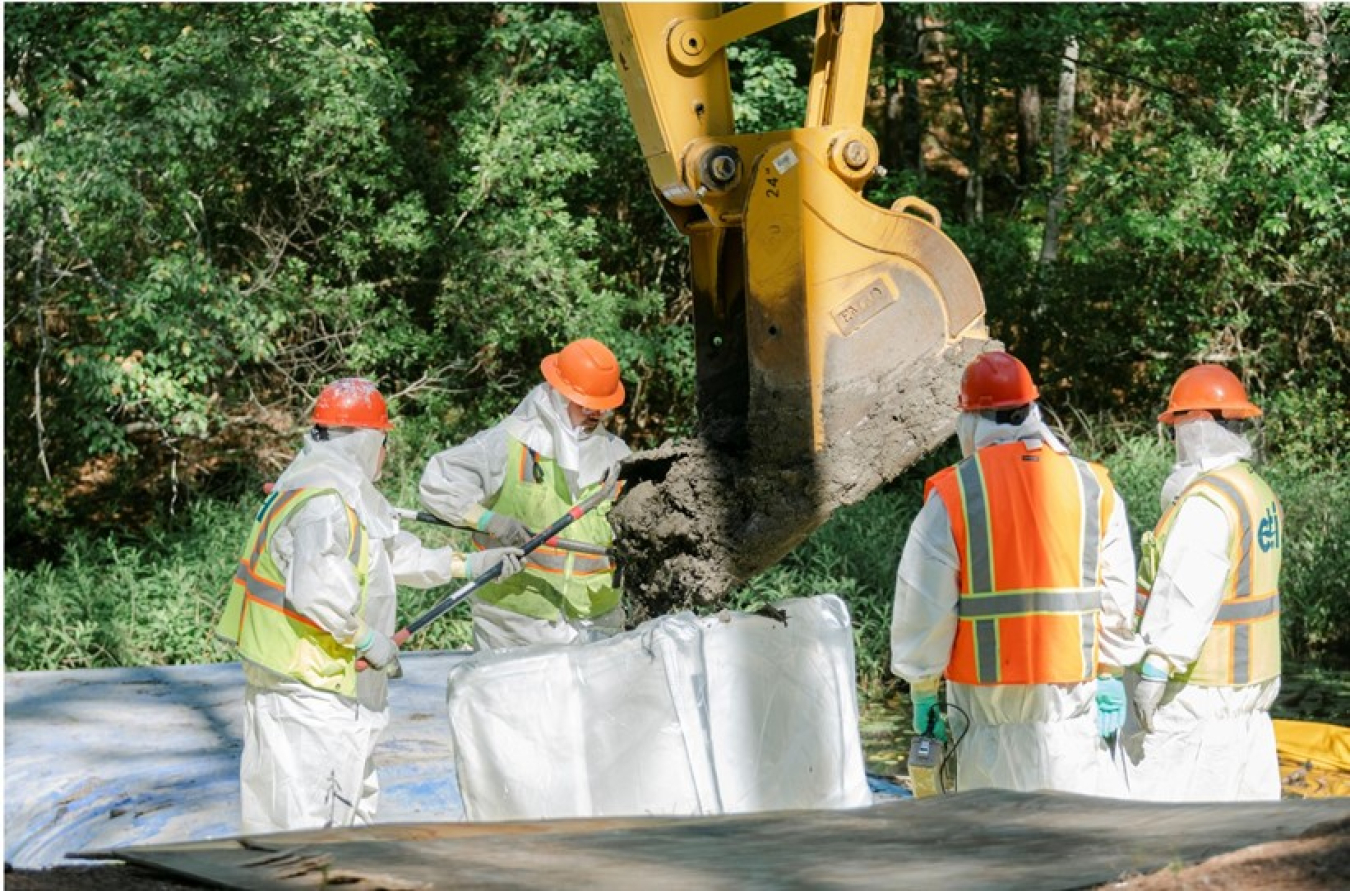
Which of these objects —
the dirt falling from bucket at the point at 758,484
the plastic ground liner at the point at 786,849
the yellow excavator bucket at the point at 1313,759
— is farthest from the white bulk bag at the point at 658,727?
the yellow excavator bucket at the point at 1313,759

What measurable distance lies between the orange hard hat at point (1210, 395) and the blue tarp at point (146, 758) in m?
2.95

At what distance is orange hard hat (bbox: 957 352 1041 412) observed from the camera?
17.1ft

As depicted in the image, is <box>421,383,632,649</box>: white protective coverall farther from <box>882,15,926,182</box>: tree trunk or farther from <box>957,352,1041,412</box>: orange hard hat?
<box>882,15,926,182</box>: tree trunk

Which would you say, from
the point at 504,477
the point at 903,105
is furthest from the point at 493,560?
the point at 903,105

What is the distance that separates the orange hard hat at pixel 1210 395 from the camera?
583 cm

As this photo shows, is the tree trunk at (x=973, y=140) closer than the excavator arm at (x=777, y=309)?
No

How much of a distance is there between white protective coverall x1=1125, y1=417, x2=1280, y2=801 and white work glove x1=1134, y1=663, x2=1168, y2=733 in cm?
3

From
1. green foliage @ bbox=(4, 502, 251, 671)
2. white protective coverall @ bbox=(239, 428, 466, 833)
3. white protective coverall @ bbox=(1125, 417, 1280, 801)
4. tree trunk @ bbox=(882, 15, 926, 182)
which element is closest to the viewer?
white protective coverall @ bbox=(239, 428, 466, 833)

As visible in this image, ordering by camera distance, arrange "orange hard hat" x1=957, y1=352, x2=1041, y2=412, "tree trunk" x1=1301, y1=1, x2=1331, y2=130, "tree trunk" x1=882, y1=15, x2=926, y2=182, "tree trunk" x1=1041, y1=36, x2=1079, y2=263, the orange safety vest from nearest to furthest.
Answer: the orange safety vest < "orange hard hat" x1=957, y1=352, x2=1041, y2=412 < "tree trunk" x1=1301, y1=1, x2=1331, y2=130 < "tree trunk" x1=1041, y1=36, x2=1079, y2=263 < "tree trunk" x1=882, y1=15, x2=926, y2=182

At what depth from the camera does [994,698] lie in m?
5.13

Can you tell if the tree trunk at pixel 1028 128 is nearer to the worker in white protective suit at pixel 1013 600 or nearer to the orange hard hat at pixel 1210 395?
the orange hard hat at pixel 1210 395

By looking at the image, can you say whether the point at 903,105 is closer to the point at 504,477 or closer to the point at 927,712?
the point at 504,477

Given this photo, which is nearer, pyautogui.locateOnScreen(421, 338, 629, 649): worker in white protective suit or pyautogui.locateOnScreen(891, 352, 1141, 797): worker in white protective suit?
pyautogui.locateOnScreen(891, 352, 1141, 797): worker in white protective suit

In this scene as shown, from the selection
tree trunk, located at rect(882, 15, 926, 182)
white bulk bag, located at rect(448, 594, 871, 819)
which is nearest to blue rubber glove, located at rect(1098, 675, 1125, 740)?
white bulk bag, located at rect(448, 594, 871, 819)
